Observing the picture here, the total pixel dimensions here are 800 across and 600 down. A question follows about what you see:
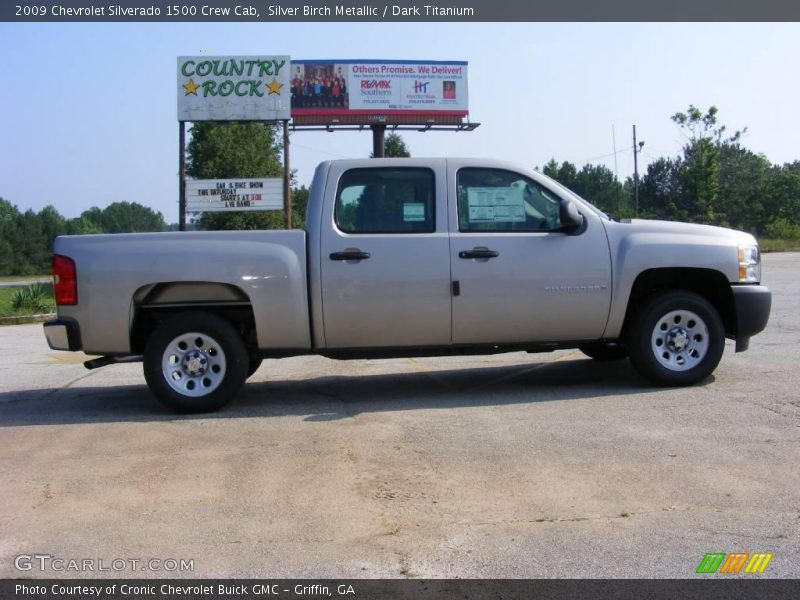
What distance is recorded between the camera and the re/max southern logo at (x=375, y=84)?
120ft

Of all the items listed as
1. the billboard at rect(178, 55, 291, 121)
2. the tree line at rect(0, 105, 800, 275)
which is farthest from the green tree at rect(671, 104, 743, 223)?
the billboard at rect(178, 55, 291, 121)

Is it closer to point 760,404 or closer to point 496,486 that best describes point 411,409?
point 496,486

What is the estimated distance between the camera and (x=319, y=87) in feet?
120

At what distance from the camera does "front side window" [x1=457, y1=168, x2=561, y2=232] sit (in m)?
6.89

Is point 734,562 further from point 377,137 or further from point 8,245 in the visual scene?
point 8,245

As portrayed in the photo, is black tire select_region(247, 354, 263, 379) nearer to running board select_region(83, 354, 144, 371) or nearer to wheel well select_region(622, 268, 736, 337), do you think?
running board select_region(83, 354, 144, 371)

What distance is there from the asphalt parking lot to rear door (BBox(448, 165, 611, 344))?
2.16 ft

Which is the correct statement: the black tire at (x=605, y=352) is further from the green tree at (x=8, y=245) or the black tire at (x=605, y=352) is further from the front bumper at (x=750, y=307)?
the green tree at (x=8, y=245)

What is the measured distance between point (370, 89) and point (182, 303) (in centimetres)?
3141

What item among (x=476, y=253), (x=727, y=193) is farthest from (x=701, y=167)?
(x=476, y=253)

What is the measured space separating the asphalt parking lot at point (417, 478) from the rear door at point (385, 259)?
68cm

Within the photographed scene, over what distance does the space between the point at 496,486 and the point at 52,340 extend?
13.2ft

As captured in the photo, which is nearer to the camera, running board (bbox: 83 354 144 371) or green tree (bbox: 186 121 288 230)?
running board (bbox: 83 354 144 371)
